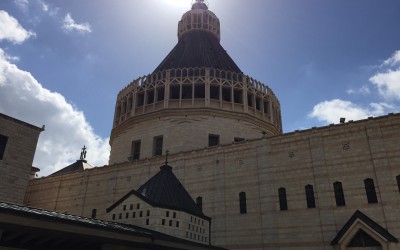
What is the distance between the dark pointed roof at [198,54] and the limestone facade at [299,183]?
1568 centimetres

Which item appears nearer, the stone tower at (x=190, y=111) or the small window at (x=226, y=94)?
the stone tower at (x=190, y=111)

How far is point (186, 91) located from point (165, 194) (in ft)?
65.6

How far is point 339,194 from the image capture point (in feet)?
74.8

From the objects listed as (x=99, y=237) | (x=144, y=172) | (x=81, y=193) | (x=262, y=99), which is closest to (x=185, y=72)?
(x=262, y=99)

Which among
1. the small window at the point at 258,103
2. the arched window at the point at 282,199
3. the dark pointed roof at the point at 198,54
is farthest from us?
the dark pointed roof at the point at 198,54

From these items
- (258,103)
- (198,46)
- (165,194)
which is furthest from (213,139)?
(198,46)

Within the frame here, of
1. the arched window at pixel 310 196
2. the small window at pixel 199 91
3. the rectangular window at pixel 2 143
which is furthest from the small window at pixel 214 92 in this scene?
the rectangular window at pixel 2 143

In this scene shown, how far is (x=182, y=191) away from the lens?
22688 millimetres

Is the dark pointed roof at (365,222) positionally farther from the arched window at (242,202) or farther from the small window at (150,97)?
the small window at (150,97)

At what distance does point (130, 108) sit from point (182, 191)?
64.1ft

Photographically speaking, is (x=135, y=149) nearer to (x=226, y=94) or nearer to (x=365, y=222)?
(x=226, y=94)

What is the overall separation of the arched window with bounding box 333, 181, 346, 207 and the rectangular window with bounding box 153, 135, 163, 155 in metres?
18.1

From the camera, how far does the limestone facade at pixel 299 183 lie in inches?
861

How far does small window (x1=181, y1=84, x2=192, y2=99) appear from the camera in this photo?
125ft
